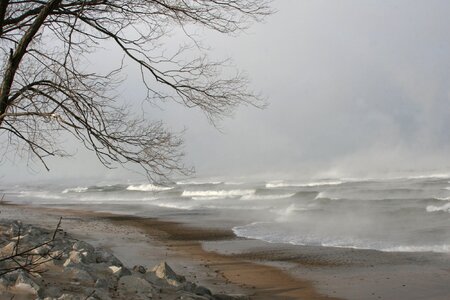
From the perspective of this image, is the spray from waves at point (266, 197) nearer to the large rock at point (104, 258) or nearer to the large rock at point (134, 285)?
the large rock at point (104, 258)

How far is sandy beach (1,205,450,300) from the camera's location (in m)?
9.20

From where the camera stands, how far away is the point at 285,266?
38.4 ft

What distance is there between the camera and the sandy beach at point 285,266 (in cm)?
920

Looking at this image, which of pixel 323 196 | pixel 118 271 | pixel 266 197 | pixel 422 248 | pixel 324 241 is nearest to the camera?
pixel 118 271

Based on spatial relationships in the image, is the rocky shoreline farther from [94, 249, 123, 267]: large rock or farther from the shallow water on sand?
the shallow water on sand

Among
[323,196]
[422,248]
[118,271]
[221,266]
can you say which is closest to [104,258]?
[118,271]

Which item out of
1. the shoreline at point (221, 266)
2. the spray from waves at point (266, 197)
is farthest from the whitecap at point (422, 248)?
the spray from waves at point (266, 197)

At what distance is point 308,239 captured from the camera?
51.5ft

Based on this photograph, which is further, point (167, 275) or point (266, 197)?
point (266, 197)

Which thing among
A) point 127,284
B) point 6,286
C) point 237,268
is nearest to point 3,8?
point 6,286

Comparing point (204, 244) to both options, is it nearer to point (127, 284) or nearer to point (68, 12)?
point (127, 284)

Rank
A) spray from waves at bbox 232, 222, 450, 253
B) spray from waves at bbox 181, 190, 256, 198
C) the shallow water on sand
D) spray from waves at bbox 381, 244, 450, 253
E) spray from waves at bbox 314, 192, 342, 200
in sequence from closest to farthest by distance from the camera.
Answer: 1. spray from waves at bbox 381, 244, 450, 253
2. spray from waves at bbox 232, 222, 450, 253
3. the shallow water on sand
4. spray from waves at bbox 314, 192, 342, 200
5. spray from waves at bbox 181, 190, 256, 198

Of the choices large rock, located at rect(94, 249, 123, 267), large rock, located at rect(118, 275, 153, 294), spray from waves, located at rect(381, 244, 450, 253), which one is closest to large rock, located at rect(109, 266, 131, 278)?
large rock, located at rect(118, 275, 153, 294)

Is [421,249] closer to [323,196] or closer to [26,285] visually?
[26,285]
